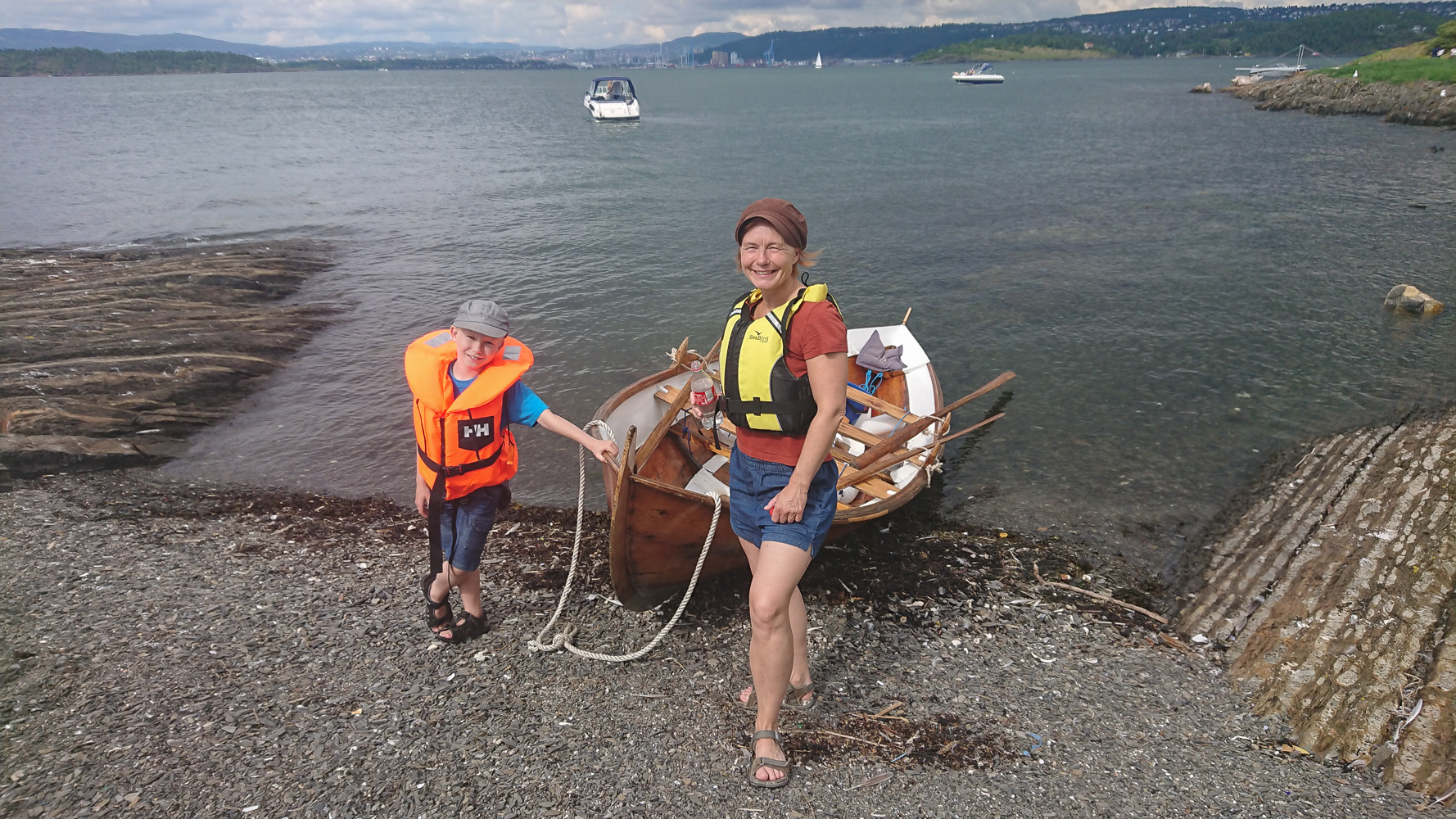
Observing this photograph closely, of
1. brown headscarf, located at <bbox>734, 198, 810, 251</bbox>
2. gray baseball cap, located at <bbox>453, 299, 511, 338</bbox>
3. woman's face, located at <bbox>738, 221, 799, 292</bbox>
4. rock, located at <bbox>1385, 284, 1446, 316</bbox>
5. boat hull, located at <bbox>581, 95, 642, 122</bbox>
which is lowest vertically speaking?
rock, located at <bbox>1385, 284, 1446, 316</bbox>

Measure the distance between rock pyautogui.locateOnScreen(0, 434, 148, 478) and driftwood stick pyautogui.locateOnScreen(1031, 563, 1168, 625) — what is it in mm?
12598

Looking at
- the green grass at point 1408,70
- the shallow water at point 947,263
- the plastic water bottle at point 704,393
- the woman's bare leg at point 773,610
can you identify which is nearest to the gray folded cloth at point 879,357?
the shallow water at point 947,263

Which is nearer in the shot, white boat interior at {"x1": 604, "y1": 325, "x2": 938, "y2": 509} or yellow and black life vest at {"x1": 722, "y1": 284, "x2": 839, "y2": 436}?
yellow and black life vest at {"x1": 722, "y1": 284, "x2": 839, "y2": 436}

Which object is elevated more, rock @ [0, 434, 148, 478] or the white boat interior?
the white boat interior

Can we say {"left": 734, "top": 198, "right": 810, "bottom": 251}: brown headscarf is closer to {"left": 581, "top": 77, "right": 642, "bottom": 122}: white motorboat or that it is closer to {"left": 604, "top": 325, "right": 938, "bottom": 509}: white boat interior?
{"left": 604, "top": 325, "right": 938, "bottom": 509}: white boat interior

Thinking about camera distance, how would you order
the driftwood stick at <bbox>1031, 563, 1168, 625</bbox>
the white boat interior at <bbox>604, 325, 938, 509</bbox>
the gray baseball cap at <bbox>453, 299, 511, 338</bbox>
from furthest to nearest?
the white boat interior at <bbox>604, 325, 938, 509</bbox> < the driftwood stick at <bbox>1031, 563, 1168, 625</bbox> < the gray baseball cap at <bbox>453, 299, 511, 338</bbox>

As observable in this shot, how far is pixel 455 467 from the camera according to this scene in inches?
200

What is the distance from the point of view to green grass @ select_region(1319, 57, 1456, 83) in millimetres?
55875

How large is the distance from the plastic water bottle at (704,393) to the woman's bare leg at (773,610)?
16.6ft

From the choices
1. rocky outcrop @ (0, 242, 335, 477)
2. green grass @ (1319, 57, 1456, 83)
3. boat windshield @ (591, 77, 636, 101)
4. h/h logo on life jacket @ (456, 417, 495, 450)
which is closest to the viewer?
h/h logo on life jacket @ (456, 417, 495, 450)

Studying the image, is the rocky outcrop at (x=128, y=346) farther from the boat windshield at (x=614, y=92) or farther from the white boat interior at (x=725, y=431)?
the boat windshield at (x=614, y=92)

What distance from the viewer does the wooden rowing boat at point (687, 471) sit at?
→ 19.9 feet

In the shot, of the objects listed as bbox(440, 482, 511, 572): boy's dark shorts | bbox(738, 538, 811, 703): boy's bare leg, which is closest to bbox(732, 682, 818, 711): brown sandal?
bbox(738, 538, 811, 703): boy's bare leg

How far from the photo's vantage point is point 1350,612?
21.7ft
